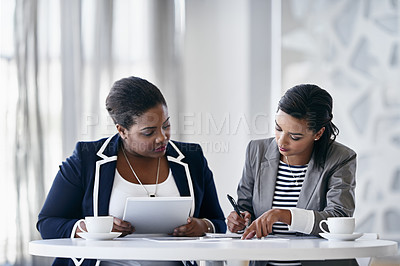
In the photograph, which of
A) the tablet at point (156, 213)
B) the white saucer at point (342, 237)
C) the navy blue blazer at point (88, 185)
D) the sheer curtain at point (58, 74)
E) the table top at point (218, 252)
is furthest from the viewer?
the sheer curtain at point (58, 74)

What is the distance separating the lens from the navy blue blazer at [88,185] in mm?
2072

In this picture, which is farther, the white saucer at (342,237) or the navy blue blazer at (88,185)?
the navy blue blazer at (88,185)

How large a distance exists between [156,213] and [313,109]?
27.2 inches

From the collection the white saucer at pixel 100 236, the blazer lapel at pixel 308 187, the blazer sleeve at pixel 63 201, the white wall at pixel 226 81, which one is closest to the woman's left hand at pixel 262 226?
the blazer lapel at pixel 308 187

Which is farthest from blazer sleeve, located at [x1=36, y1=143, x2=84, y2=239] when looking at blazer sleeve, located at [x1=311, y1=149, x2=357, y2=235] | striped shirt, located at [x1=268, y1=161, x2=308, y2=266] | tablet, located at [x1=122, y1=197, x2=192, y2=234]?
blazer sleeve, located at [x1=311, y1=149, x2=357, y2=235]

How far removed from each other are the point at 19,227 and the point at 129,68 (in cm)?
123

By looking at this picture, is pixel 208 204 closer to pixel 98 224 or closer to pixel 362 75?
pixel 98 224

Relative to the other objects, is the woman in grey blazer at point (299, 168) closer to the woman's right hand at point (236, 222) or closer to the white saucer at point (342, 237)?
the woman's right hand at point (236, 222)

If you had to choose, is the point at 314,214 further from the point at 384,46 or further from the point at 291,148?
the point at 384,46

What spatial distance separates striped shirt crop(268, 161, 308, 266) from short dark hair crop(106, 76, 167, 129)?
0.53 metres

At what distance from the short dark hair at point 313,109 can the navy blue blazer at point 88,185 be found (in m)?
0.46

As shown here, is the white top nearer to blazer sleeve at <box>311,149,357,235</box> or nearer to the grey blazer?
the grey blazer

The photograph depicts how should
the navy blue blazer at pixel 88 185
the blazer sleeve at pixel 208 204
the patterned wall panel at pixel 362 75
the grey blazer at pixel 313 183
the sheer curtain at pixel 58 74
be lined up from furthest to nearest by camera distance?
the patterned wall panel at pixel 362 75 < the sheer curtain at pixel 58 74 < the blazer sleeve at pixel 208 204 < the navy blue blazer at pixel 88 185 < the grey blazer at pixel 313 183

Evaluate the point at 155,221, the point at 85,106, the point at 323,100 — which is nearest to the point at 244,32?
the point at 85,106
